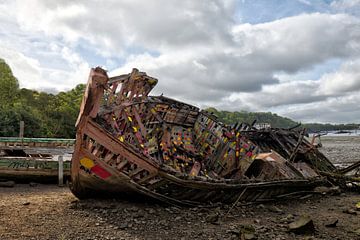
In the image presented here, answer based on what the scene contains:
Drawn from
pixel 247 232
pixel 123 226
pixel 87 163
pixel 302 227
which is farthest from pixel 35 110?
pixel 302 227

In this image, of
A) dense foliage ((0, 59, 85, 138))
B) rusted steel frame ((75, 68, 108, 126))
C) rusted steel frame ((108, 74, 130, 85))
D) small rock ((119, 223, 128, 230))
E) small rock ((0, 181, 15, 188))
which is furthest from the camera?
dense foliage ((0, 59, 85, 138))

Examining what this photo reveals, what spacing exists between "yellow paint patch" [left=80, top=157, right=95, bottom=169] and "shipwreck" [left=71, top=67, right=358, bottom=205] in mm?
24

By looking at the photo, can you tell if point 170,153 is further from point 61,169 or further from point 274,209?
point 61,169

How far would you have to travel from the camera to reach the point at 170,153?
32.6 feet

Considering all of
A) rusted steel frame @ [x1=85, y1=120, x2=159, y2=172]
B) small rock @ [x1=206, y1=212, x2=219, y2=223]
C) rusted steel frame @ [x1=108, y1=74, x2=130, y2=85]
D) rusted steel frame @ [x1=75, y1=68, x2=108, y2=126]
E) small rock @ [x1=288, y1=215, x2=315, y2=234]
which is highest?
rusted steel frame @ [x1=108, y1=74, x2=130, y2=85]

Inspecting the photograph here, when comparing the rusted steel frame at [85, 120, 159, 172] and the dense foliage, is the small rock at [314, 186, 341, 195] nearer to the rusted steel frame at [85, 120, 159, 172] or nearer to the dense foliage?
the rusted steel frame at [85, 120, 159, 172]

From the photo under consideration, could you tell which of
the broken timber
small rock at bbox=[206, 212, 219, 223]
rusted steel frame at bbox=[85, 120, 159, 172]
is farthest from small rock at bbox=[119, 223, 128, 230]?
the broken timber

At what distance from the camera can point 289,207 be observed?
30.0 ft

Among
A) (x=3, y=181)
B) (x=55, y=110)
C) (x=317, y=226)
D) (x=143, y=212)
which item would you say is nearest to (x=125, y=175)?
(x=143, y=212)

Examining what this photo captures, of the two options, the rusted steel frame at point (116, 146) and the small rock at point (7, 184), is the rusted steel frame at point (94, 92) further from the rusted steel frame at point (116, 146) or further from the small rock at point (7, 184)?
the small rock at point (7, 184)

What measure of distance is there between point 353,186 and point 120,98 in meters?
10.5

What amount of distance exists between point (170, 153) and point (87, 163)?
3654 millimetres

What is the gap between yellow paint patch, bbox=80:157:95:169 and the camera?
6727mm

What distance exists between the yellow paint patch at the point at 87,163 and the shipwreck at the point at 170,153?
24mm
